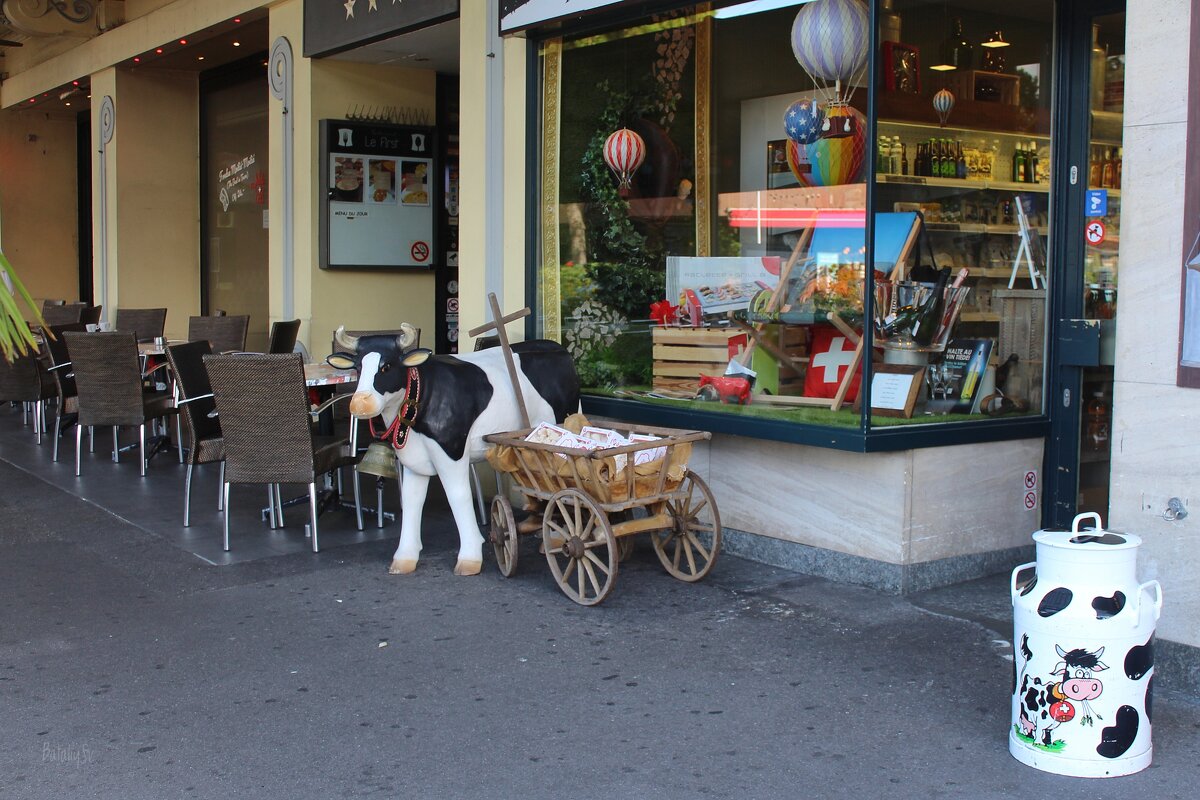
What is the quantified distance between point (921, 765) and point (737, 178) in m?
4.13

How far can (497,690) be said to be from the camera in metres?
4.94

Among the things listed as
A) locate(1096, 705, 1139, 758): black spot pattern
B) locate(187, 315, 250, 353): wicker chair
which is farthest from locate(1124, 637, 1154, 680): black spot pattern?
locate(187, 315, 250, 353): wicker chair

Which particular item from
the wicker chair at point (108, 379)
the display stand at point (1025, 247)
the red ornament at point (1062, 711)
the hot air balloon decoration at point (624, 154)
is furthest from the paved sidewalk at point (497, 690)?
the wicker chair at point (108, 379)

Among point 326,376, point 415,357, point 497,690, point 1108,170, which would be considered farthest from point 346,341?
point 1108,170

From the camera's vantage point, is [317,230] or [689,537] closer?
[689,537]

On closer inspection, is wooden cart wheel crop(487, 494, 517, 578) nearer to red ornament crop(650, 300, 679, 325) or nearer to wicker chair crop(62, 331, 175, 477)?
red ornament crop(650, 300, 679, 325)

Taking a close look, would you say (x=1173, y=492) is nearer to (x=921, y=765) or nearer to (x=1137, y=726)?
(x=1137, y=726)

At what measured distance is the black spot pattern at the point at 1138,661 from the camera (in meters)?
4.05

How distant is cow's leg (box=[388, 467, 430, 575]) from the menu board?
5.01m

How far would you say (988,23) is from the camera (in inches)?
272

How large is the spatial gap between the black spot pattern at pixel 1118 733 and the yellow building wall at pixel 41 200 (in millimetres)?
19593

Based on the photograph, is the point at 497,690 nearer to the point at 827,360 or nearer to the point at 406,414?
the point at 406,414

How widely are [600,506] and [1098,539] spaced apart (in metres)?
2.42

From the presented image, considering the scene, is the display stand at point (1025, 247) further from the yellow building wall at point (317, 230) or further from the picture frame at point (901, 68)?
the yellow building wall at point (317, 230)
